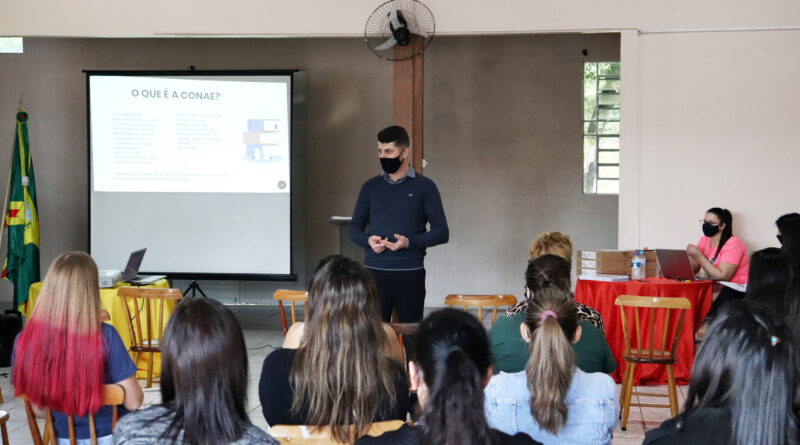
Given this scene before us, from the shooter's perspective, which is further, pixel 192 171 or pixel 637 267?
pixel 192 171

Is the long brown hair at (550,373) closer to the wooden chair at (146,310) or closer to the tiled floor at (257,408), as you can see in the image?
the tiled floor at (257,408)

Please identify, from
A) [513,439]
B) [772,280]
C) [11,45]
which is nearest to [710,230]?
[772,280]

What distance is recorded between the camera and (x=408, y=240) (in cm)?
425

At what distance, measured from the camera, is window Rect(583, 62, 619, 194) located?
28.3ft

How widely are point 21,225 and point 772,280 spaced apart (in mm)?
5720

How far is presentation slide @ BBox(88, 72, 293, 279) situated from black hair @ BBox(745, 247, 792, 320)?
475 cm

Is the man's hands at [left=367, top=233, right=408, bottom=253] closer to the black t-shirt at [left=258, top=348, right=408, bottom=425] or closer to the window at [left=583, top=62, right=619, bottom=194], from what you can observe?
the black t-shirt at [left=258, top=348, right=408, bottom=425]

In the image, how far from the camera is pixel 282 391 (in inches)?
91.2

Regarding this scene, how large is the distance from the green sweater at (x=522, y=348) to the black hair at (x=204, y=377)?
1502 mm

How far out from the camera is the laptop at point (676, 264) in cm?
530

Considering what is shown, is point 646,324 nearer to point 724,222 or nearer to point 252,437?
point 724,222

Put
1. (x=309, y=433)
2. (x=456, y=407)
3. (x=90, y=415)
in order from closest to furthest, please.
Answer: (x=456, y=407) → (x=309, y=433) → (x=90, y=415)

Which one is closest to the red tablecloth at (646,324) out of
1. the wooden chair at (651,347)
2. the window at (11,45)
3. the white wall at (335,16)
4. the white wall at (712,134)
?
the wooden chair at (651,347)

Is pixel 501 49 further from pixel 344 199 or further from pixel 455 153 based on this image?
pixel 344 199
